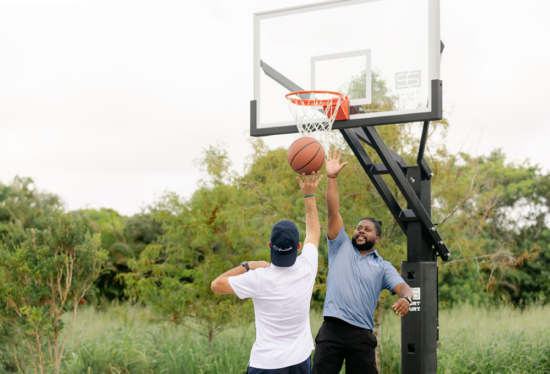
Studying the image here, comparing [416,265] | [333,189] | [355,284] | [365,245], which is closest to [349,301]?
[355,284]

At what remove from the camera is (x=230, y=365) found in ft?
23.3

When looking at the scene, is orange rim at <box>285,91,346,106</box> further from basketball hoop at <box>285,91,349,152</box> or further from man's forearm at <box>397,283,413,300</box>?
man's forearm at <box>397,283,413,300</box>

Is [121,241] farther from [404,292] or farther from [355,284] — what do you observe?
[404,292]

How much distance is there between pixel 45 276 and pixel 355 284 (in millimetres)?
4178

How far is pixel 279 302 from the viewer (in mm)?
3080

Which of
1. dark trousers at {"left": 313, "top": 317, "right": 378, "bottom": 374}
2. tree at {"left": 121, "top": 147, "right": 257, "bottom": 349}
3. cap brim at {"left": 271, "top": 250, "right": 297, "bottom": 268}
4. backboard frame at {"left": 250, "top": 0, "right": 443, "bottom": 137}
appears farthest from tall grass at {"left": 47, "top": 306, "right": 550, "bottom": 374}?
cap brim at {"left": 271, "top": 250, "right": 297, "bottom": 268}

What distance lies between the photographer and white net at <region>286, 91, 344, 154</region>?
5.29 meters

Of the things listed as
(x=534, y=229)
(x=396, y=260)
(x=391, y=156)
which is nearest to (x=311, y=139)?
(x=391, y=156)

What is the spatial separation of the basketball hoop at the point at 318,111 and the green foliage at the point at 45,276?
319 centimetres

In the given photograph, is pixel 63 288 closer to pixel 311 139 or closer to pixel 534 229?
pixel 311 139

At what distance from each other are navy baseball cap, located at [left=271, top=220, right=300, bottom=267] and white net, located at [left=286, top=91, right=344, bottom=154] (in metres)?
2.19

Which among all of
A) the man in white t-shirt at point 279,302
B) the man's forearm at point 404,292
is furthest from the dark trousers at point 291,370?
the man's forearm at point 404,292

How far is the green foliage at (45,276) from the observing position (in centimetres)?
645

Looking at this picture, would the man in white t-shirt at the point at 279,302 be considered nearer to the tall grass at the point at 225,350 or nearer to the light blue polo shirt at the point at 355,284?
the light blue polo shirt at the point at 355,284
